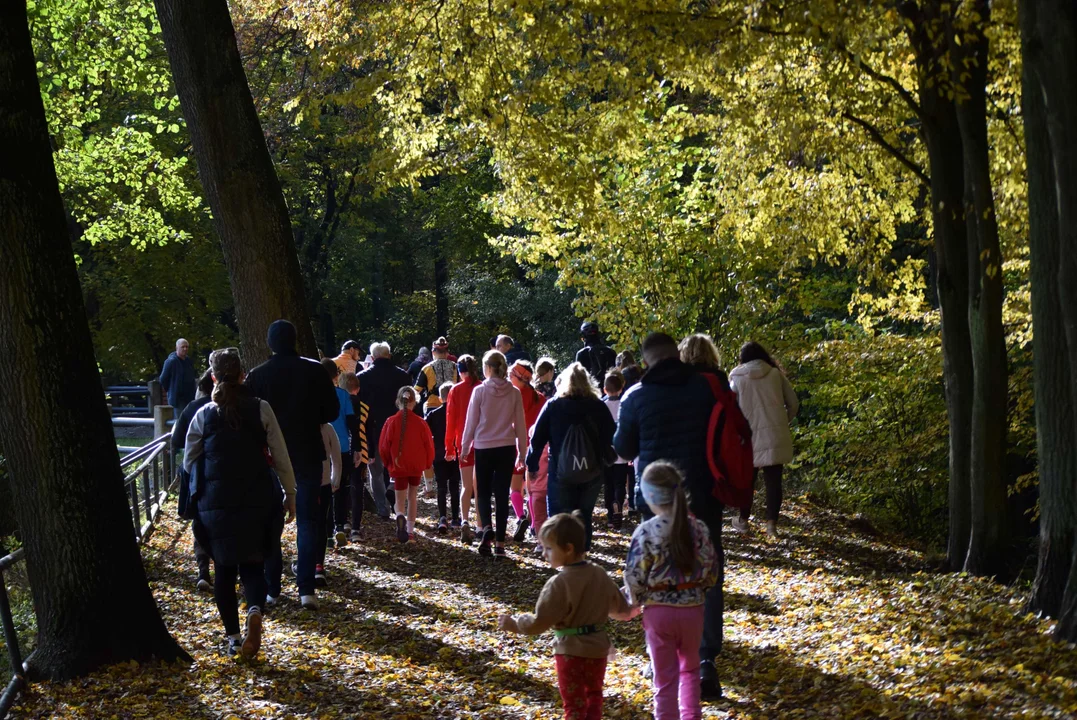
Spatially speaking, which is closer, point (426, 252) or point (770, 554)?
point (770, 554)

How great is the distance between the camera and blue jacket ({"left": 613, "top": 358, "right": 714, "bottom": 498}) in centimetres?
729

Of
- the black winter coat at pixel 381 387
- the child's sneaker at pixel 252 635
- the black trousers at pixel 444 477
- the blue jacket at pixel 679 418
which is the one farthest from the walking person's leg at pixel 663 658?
the black winter coat at pixel 381 387

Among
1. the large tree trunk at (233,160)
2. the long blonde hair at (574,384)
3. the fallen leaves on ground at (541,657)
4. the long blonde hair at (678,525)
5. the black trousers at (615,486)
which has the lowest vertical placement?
the fallen leaves on ground at (541,657)

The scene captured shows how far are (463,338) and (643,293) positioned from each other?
22.7 m

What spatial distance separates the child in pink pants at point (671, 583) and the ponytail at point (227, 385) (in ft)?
10.6

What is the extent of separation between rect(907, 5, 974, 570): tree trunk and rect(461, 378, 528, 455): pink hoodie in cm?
413

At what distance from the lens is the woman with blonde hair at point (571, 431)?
10.5m

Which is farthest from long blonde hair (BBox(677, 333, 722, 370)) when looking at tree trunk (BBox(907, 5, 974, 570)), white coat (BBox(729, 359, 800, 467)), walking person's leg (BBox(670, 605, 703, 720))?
white coat (BBox(729, 359, 800, 467))

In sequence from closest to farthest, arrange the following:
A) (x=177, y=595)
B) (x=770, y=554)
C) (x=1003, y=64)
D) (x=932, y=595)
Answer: (x=932, y=595), (x=177, y=595), (x=1003, y=64), (x=770, y=554)

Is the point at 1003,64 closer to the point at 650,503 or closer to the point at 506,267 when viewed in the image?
the point at 650,503

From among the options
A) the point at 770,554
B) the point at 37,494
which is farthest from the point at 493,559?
the point at 37,494

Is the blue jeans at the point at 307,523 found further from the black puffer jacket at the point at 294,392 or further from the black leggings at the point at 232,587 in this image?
the black leggings at the point at 232,587

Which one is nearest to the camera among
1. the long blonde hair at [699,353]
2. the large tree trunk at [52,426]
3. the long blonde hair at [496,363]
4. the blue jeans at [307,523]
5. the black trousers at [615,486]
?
the large tree trunk at [52,426]

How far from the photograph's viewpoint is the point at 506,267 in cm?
4094
